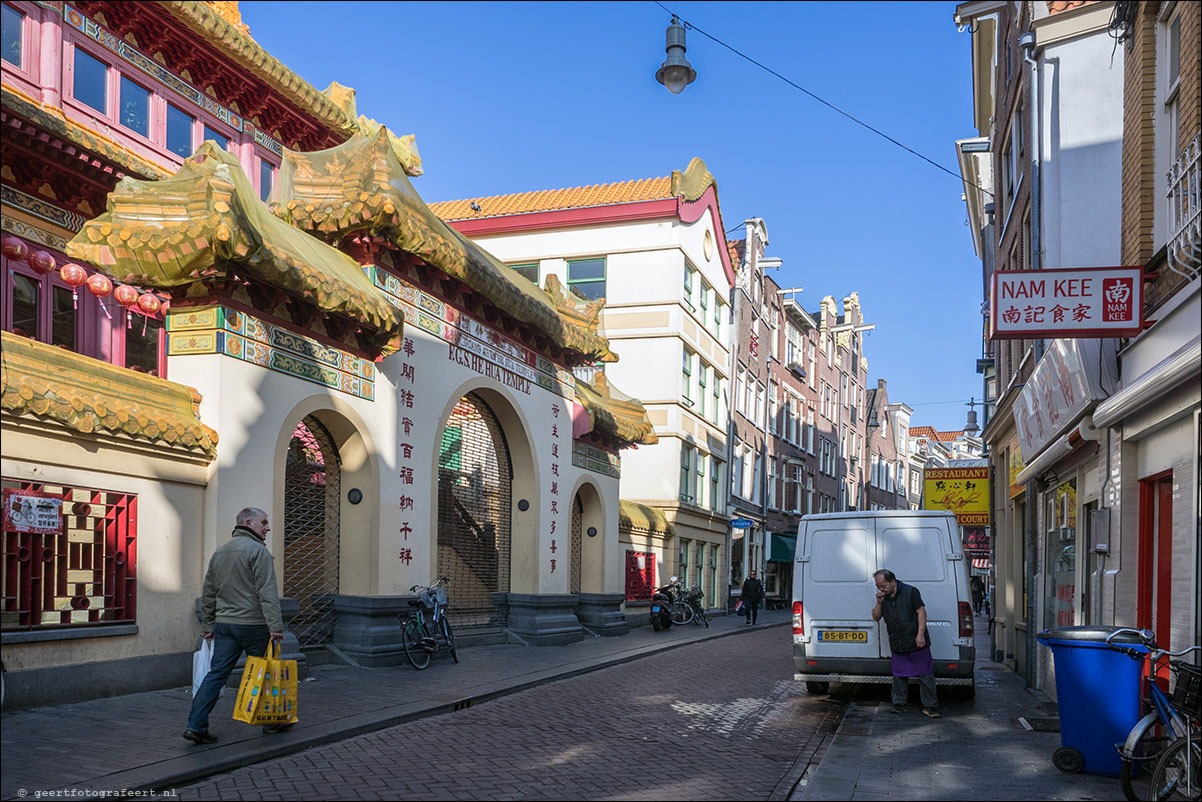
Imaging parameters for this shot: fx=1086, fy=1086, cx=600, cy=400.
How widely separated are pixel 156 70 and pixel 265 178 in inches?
112

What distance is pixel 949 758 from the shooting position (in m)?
8.54

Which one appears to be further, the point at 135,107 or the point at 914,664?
the point at 135,107

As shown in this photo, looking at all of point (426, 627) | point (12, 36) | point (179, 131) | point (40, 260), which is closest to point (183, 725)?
point (40, 260)

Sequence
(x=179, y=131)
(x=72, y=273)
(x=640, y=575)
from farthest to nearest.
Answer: (x=640, y=575) → (x=179, y=131) → (x=72, y=273)

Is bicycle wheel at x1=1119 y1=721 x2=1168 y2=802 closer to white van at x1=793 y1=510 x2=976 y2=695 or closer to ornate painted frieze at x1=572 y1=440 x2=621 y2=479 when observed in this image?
white van at x1=793 y1=510 x2=976 y2=695

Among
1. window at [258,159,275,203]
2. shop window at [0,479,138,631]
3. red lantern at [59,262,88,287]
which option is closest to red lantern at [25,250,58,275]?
red lantern at [59,262,88,287]

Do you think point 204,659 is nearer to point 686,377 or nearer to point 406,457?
point 406,457

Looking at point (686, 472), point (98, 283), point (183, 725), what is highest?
point (98, 283)

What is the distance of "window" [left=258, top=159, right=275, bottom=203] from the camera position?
1708 centimetres

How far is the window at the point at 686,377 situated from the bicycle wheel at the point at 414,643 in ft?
61.4

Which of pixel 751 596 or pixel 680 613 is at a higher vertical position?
pixel 751 596

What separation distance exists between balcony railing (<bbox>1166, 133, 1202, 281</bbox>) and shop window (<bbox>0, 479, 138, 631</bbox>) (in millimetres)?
9152

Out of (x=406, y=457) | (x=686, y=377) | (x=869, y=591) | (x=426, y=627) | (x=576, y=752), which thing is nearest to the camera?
(x=576, y=752)

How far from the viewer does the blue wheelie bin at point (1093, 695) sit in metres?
7.41
